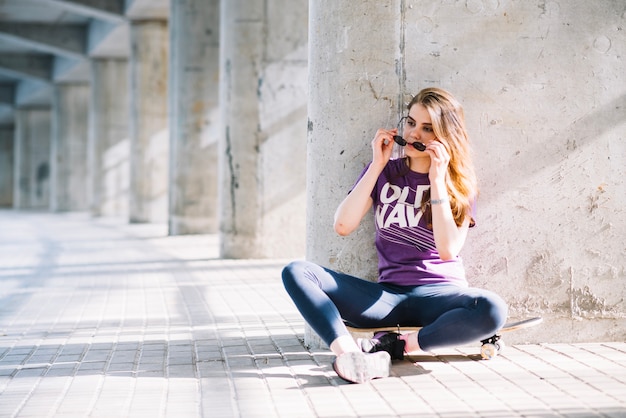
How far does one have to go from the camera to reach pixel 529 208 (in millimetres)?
5676

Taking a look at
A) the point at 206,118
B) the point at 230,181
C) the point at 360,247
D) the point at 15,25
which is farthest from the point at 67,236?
the point at 360,247

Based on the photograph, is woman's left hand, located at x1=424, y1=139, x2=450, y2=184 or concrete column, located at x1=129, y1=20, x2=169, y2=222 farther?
concrete column, located at x1=129, y1=20, x2=169, y2=222

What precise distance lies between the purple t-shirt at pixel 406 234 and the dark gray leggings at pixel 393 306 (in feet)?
0.27

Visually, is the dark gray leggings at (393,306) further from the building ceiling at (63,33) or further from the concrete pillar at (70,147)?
the concrete pillar at (70,147)

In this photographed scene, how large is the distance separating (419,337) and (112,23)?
20.9m

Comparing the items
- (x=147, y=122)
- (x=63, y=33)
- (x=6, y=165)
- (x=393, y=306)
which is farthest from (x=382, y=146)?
(x=6, y=165)

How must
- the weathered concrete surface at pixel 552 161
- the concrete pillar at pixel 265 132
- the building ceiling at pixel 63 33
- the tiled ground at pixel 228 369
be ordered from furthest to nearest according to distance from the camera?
the building ceiling at pixel 63 33 < the concrete pillar at pixel 265 132 < the weathered concrete surface at pixel 552 161 < the tiled ground at pixel 228 369

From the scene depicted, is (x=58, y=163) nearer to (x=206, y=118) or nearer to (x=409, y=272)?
(x=206, y=118)

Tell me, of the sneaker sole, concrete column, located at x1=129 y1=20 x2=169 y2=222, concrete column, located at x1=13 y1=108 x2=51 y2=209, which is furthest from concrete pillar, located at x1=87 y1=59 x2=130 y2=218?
the sneaker sole

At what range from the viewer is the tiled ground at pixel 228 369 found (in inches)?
164

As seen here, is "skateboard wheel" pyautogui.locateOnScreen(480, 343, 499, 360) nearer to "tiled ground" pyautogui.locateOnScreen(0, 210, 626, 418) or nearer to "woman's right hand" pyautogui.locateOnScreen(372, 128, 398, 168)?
"tiled ground" pyautogui.locateOnScreen(0, 210, 626, 418)

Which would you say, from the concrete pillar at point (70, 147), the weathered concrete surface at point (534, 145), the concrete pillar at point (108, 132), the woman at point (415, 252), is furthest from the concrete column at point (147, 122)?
the woman at point (415, 252)

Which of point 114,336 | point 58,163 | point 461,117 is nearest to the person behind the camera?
point 461,117

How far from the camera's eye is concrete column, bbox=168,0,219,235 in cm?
1747
